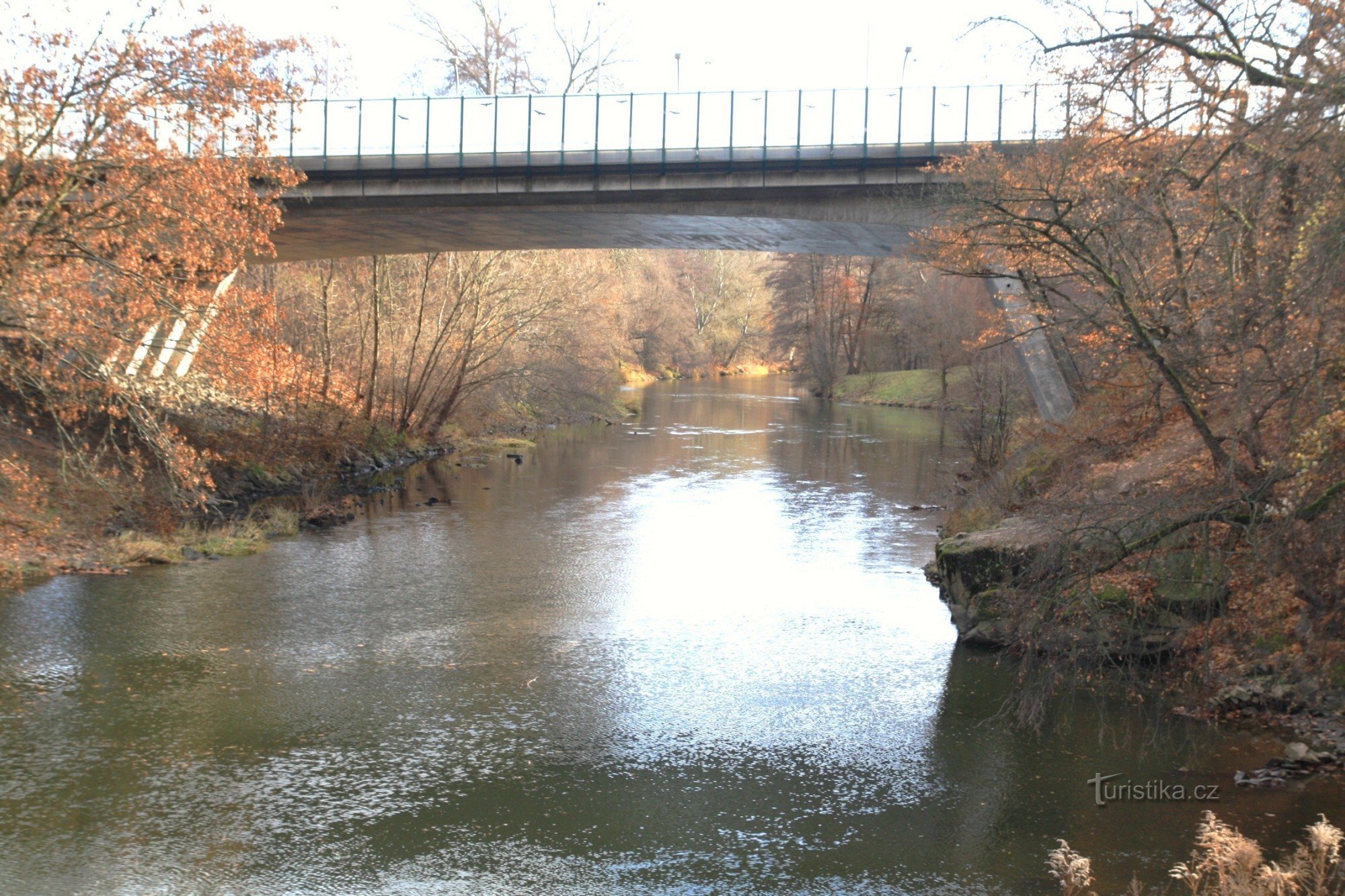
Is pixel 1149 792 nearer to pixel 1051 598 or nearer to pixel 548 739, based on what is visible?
pixel 1051 598

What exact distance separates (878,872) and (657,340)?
219 feet

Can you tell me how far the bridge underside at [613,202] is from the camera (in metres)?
24.1

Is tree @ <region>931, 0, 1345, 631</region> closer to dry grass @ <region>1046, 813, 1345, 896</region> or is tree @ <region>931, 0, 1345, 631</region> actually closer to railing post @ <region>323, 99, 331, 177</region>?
dry grass @ <region>1046, 813, 1345, 896</region>

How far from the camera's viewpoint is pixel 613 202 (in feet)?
82.9

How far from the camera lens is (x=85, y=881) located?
7.51 metres

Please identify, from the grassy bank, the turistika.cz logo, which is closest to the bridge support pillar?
the turistika.cz logo

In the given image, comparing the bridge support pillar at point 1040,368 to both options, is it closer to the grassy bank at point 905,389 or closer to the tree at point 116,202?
the tree at point 116,202

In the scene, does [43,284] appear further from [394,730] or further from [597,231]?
[597,231]

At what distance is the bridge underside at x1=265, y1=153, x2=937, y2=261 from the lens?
2409 cm

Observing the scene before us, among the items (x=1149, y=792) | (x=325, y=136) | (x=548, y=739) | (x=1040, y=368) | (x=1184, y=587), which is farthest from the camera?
(x=325, y=136)

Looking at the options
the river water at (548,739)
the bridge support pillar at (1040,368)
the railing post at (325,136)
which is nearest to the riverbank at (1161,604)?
the river water at (548,739)

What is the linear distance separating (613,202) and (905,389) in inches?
1445

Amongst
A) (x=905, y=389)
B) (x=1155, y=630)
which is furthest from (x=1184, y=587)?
(x=905, y=389)

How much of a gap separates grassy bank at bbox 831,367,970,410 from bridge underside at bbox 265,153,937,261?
26302mm
